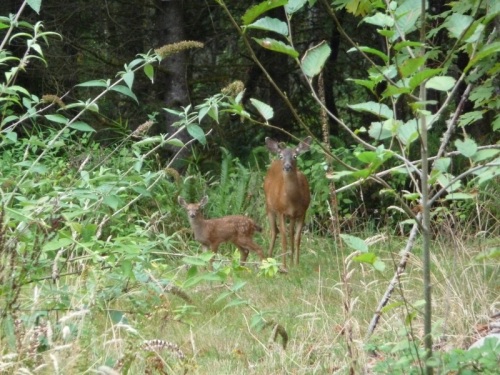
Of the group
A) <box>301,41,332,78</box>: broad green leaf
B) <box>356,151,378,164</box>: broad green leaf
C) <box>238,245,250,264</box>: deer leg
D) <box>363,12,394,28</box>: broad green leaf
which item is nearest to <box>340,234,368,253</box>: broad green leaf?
<box>356,151,378,164</box>: broad green leaf

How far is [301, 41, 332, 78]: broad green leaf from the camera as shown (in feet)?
12.1

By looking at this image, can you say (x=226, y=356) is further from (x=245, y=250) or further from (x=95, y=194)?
(x=245, y=250)

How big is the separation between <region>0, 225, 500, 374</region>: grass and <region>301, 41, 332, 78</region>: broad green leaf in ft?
3.06

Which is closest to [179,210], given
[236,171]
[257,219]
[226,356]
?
[257,219]

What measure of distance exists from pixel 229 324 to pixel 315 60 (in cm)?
A: 361

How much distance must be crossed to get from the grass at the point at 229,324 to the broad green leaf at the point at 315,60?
0.93 metres

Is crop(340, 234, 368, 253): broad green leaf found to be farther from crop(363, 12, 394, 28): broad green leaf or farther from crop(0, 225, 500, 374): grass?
crop(363, 12, 394, 28): broad green leaf

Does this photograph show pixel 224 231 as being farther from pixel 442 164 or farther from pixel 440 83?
pixel 440 83

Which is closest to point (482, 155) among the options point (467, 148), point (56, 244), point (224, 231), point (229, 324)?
point (467, 148)

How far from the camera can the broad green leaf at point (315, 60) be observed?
3.69m

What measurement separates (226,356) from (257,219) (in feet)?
21.7

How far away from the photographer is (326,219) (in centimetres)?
1252

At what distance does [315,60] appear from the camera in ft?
12.2

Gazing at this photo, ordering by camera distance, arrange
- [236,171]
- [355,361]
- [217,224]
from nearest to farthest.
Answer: [355,361], [217,224], [236,171]
